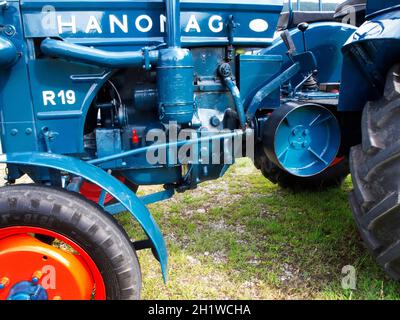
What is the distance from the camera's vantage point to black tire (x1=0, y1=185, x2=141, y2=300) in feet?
5.40

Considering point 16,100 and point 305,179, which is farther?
point 305,179

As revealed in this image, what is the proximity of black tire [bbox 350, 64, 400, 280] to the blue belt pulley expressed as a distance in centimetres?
54

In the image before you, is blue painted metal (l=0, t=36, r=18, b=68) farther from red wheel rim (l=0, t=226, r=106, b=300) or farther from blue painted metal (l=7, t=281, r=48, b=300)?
blue painted metal (l=7, t=281, r=48, b=300)

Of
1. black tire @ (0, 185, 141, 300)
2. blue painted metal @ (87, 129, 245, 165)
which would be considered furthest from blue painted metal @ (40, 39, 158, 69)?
black tire @ (0, 185, 141, 300)

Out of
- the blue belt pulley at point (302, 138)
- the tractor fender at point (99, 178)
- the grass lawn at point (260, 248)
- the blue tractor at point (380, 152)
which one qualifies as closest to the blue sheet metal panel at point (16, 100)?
the tractor fender at point (99, 178)

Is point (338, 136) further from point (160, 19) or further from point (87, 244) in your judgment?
point (87, 244)

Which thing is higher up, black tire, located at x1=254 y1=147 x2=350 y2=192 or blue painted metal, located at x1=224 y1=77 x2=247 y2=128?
blue painted metal, located at x1=224 y1=77 x2=247 y2=128

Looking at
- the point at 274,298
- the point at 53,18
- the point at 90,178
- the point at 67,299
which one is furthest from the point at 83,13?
the point at 274,298

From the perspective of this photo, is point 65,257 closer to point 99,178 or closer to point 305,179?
point 99,178

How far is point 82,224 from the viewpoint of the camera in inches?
66.3

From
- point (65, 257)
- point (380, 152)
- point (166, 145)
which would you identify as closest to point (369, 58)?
point (380, 152)

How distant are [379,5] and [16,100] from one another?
202 cm

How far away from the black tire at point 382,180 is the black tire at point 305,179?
139 centimetres

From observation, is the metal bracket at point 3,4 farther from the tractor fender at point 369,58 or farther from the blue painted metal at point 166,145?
the tractor fender at point 369,58
